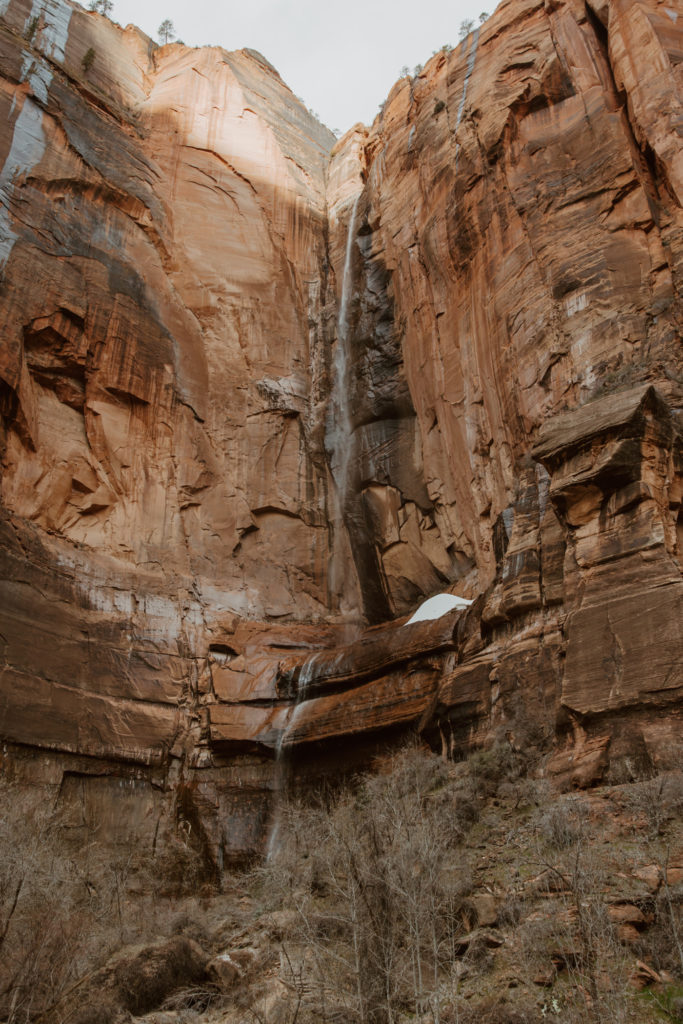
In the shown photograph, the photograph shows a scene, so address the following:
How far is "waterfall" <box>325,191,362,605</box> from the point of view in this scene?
30.4 metres

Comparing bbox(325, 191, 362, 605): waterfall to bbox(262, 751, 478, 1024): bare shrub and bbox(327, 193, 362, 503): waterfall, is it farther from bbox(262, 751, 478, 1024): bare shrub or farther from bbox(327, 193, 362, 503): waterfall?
bbox(262, 751, 478, 1024): bare shrub

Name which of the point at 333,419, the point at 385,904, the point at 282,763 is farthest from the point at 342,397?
the point at 385,904

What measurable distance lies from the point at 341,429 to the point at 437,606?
9.75 meters

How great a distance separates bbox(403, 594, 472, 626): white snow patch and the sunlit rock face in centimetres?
52

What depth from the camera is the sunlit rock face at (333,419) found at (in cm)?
1716

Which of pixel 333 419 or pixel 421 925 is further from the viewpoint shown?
pixel 333 419

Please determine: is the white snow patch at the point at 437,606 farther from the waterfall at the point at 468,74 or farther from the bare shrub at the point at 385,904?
the waterfall at the point at 468,74

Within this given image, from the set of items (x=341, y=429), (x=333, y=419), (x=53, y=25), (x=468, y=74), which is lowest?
(x=341, y=429)

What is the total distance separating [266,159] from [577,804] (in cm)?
3144

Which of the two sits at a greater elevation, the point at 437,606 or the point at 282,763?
the point at 437,606

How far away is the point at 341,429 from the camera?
3178cm

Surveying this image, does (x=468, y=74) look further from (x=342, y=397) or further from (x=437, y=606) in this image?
(x=437, y=606)

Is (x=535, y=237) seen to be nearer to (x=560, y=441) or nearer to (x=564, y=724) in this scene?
(x=560, y=441)

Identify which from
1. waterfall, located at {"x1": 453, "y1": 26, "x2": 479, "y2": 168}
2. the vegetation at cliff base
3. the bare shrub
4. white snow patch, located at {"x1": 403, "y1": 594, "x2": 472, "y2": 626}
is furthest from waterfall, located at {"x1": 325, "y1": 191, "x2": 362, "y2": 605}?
the bare shrub
